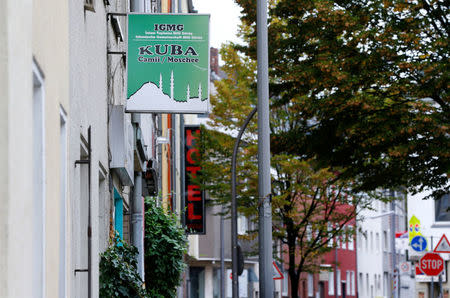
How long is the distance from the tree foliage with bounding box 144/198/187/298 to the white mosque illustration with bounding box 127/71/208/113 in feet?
20.6

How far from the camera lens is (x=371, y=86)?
1791cm

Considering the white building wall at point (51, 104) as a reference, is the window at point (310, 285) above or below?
below

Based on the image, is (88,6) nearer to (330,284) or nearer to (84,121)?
(84,121)

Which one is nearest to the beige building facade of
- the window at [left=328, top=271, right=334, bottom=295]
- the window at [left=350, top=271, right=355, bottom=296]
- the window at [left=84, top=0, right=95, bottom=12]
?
the window at [left=84, top=0, right=95, bottom=12]

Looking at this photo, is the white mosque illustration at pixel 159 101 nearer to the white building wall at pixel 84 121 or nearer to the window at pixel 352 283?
the white building wall at pixel 84 121

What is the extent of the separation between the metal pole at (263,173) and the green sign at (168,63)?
5.06 m

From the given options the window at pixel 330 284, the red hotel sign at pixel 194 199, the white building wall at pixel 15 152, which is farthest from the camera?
the window at pixel 330 284

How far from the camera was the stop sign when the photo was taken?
89.6 ft

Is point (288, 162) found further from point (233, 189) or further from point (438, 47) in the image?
point (438, 47)

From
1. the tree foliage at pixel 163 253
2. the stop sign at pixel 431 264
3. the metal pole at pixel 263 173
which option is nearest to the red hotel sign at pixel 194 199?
the stop sign at pixel 431 264

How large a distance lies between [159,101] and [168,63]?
0.44 m

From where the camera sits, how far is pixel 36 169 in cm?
529

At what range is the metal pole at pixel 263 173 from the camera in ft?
51.7

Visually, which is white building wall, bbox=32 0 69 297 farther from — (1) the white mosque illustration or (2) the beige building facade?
(1) the white mosque illustration
